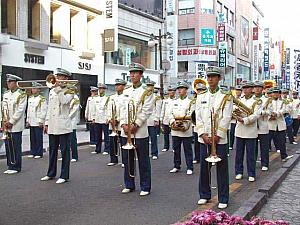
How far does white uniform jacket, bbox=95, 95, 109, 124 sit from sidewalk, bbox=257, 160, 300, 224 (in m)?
5.60

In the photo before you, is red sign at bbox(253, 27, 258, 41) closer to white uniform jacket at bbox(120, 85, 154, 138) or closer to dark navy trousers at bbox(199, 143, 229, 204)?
white uniform jacket at bbox(120, 85, 154, 138)

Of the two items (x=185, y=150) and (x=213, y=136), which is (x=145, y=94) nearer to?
(x=213, y=136)

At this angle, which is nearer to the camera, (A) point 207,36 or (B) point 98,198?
(B) point 98,198

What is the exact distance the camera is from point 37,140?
1154cm

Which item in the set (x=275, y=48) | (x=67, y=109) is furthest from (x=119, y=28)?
(x=275, y=48)

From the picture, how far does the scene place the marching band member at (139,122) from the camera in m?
6.98

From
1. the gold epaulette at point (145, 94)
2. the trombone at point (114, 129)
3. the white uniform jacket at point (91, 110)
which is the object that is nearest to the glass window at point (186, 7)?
the white uniform jacket at point (91, 110)

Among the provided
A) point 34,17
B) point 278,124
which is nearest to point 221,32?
point 34,17

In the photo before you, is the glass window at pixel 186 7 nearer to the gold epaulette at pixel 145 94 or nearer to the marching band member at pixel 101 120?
the marching band member at pixel 101 120

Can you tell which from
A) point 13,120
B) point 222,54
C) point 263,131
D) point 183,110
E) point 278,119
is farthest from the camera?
point 222,54

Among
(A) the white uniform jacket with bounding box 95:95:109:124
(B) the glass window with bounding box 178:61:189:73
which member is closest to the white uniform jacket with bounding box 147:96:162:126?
(A) the white uniform jacket with bounding box 95:95:109:124

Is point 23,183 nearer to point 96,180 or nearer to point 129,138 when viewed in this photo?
point 96,180

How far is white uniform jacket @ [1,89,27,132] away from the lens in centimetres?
886

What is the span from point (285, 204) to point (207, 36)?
35.4m
